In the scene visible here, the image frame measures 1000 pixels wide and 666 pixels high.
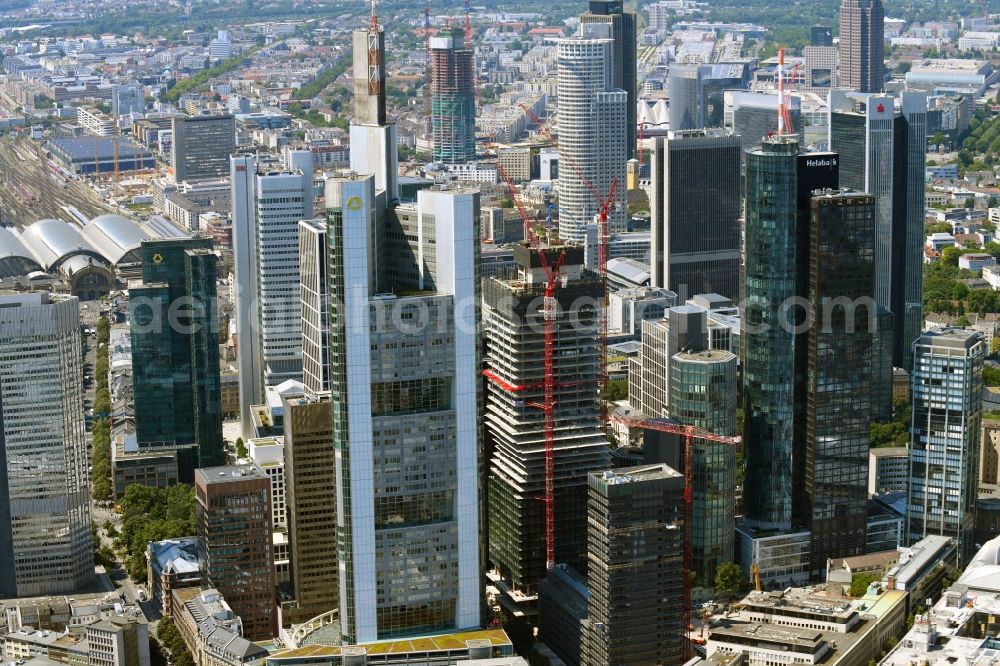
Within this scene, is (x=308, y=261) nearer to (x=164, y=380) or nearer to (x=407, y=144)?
(x=164, y=380)

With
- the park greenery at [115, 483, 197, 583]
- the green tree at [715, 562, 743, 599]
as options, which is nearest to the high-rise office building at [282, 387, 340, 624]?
the park greenery at [115, 483, 197, 583]

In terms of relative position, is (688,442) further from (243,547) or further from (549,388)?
(243,547)

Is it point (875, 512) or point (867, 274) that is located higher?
point (867, 274)

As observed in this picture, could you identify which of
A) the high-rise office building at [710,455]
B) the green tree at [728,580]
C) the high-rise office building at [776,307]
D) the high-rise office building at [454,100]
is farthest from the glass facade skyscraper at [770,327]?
the high-rise office building at [454,100]

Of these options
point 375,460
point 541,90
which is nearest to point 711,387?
point 375,460

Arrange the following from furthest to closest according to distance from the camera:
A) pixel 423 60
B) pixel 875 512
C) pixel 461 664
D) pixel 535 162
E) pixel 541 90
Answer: pixel 423 60 → pixel 541 90 → pixel 535 162 → pixel 875 512 → pixel 461 664

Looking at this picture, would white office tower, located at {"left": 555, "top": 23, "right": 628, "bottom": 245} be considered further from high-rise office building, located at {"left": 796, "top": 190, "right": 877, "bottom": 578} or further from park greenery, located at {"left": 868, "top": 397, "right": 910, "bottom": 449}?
high-rise office building, located at {"left": 796, "top": 190, "right": 877, "bottom": 578}
